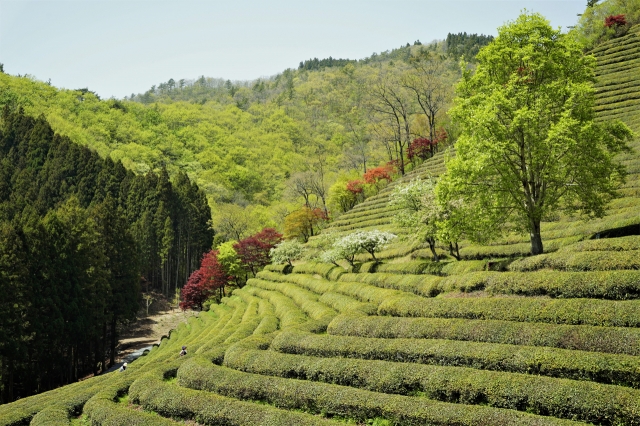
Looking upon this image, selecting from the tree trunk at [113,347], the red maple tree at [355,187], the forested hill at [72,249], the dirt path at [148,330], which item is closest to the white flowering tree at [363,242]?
the forested hill at [72,249]

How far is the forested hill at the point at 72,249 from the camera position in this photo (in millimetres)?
37812

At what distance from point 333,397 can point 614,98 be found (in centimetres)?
5397

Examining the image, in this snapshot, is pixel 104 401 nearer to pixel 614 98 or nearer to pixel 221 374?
pixel 221 374

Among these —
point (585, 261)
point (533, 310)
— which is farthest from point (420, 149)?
point (533, 310)

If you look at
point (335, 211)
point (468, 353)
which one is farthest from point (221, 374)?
point (335, 211)

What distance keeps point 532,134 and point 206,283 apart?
53.2 metres

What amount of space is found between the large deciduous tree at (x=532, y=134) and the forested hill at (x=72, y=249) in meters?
34.1

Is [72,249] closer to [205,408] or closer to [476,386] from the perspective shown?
[205,408]

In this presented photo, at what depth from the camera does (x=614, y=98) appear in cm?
5375

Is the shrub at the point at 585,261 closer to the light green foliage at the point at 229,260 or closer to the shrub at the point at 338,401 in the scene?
the shrub at the point at 338,401

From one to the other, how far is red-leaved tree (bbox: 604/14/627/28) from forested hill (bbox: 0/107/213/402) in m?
74.9

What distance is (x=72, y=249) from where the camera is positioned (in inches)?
1842

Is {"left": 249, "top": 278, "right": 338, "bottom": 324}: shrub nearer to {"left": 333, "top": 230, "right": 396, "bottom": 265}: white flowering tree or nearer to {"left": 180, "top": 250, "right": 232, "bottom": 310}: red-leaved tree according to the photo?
{"left": 333, "top": 230, "right": 396, "bottom": 265}: white flowering tree

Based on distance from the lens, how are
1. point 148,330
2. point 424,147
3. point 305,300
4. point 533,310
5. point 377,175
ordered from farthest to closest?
Answer: point 424,147, point 377,175, point 148,330, point 305,300, point 533,310
